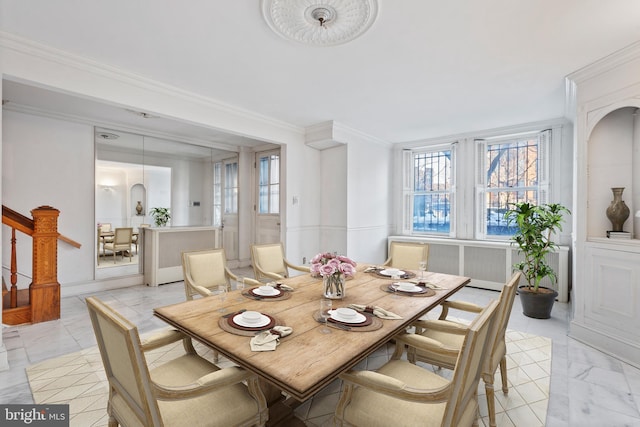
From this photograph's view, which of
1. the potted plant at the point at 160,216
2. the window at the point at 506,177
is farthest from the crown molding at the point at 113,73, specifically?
the window at the point at 506,177

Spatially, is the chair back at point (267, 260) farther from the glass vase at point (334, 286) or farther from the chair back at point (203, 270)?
the glass vase at point (334, 286)

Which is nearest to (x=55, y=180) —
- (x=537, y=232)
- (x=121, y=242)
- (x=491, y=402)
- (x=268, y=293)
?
(x=121, y=242)

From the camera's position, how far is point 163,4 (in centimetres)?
201

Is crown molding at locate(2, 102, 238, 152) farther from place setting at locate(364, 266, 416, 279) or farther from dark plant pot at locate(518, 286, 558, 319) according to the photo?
dark plant pot at locate(518, 286, 558, 319)

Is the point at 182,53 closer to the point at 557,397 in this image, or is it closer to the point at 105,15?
the point at 105,15

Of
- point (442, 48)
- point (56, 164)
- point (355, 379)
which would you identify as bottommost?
point (355, 379)

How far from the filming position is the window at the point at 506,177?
4.64 meters

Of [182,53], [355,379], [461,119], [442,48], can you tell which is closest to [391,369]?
[355,379]

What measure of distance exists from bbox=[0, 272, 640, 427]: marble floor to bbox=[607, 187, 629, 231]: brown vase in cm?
118

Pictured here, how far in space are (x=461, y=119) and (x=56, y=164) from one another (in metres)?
5.80

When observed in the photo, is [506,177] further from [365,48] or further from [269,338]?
[269,338]

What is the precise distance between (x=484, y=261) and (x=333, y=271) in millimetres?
3878

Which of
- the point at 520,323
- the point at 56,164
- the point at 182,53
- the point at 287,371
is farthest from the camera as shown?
the point at 56,164

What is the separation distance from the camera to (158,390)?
3.62 ft
